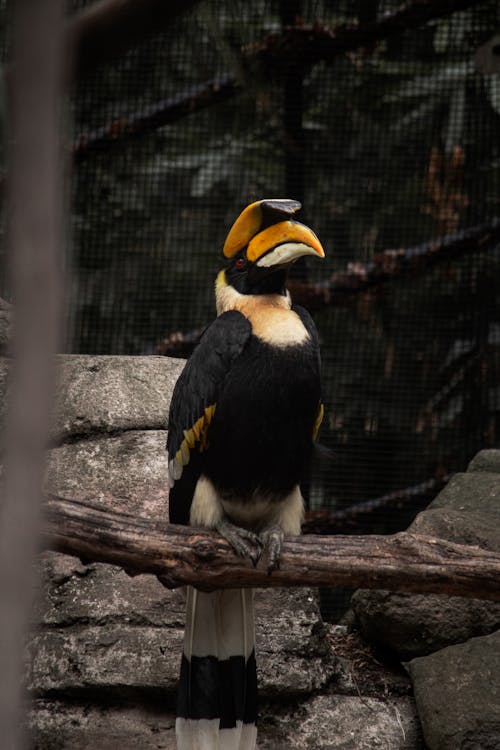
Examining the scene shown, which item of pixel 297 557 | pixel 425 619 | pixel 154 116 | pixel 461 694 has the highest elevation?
pixel 154 116

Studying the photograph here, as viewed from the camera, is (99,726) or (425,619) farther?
(425,619)

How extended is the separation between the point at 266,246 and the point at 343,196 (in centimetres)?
155

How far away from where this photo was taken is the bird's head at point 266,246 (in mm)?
2172

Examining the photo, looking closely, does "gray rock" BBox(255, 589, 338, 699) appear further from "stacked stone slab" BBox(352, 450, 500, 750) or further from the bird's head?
the bird's head

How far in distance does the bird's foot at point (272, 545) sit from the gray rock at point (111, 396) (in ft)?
3.00

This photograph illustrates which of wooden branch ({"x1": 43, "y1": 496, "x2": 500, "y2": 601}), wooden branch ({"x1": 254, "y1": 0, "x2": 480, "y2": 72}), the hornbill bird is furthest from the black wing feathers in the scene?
wooden branch ({"x1": 254, "y1": 0, "x2": 480, "y2": 72})

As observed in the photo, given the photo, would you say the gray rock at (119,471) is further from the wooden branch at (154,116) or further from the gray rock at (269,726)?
the wooden branch at (154,116)

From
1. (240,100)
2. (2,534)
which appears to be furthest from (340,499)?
(2,534)

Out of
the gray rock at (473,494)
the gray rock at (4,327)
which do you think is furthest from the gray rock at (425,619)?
the gray rock at (4,327)

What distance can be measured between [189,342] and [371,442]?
74cm

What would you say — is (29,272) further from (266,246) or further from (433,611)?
(433,611)

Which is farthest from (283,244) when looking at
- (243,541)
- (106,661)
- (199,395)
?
(106,661)

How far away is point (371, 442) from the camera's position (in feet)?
11.4

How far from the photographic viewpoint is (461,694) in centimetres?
225
